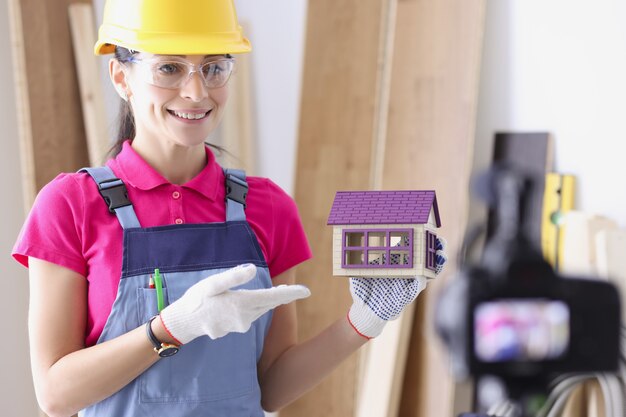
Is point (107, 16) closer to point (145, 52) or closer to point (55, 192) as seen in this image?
point (145, 52)

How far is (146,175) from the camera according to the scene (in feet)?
5.57

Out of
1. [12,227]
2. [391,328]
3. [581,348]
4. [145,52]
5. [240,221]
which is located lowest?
[391,328]

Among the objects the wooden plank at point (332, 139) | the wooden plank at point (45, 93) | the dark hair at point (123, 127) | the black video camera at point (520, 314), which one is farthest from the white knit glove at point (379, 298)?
the wooden plank at point (45, 93)

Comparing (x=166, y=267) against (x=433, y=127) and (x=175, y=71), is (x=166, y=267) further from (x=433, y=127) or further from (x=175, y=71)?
(x=433, y=127)

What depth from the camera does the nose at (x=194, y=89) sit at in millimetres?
1623

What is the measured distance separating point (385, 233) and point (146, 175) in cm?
46

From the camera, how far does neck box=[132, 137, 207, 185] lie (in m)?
1.74

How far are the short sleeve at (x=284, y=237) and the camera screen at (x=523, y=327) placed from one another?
1.12 m

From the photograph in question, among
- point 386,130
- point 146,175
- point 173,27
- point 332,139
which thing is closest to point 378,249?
point 146,175

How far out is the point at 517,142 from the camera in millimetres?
2926

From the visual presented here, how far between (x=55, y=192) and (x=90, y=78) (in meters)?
1.79

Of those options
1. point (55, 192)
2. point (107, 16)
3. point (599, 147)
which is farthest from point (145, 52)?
point (599, 147)

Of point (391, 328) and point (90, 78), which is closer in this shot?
point (391, 328)

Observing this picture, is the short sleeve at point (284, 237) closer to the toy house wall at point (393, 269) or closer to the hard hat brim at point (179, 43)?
the toy house wall at point (393, 269)
